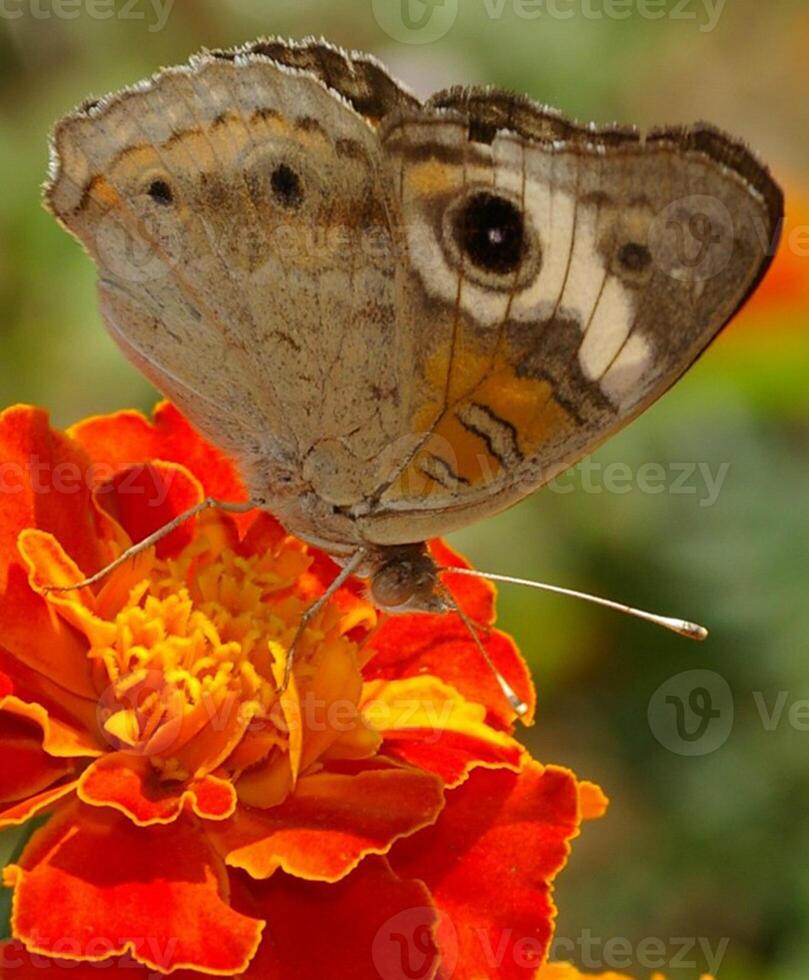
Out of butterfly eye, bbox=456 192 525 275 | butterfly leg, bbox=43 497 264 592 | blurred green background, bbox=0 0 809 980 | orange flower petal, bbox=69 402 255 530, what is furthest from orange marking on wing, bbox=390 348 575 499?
blurred green background, bbox=0 0 809 980

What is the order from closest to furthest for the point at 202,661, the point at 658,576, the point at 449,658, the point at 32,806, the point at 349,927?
the point at 32,806 < the point at 349,927 < the point at 202,661 < the point at 449,658 < the point at 658,576

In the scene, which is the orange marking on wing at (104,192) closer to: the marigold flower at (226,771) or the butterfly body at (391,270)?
the butterfly body at (391,270)

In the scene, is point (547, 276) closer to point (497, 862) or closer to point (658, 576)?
point (497, 862)

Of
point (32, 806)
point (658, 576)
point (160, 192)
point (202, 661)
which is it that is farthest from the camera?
point (658, 576)

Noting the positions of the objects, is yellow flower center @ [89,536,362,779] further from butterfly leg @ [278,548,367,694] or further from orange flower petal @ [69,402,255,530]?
orange flower petal @ [69,402,255,530]

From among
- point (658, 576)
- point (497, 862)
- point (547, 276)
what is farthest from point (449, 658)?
point (658, 576)

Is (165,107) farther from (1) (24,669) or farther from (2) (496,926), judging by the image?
(2) (496,926)
